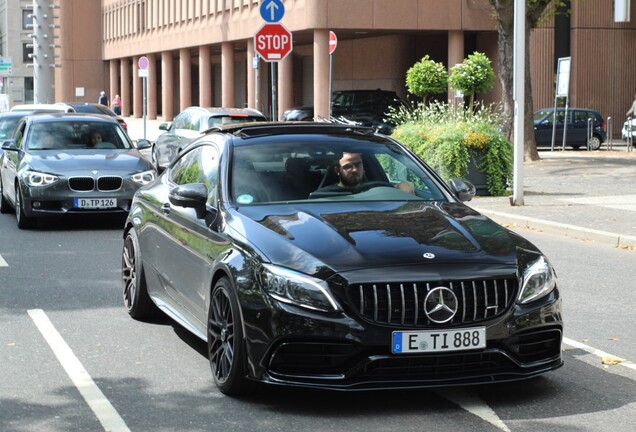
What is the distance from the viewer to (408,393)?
6.78 meters

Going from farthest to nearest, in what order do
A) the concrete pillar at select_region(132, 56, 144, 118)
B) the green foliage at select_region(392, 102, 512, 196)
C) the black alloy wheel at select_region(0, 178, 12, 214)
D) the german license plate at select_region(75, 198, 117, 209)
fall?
1. the concrete pillar at select_region(132, 56, 144, 118)
2. the green foliage at select_region(392, 102, 512, 196)
3. the black alloy wheel at select_region(0, 178, 12, 214)
4. the german license plate at select_region(75, 198, 117, 209)

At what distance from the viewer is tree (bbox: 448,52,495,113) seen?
94.9 feet

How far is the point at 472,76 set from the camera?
94.9ft

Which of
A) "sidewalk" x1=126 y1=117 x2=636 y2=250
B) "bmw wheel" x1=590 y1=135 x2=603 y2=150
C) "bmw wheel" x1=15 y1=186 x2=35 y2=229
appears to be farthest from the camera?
"bmw wheel" x1=590 y1=135 x2=603 y2=150

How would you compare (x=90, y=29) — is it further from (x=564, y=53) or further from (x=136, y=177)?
(x=136, y=177)

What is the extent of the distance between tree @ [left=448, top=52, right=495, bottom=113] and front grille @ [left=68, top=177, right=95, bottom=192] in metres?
14.8

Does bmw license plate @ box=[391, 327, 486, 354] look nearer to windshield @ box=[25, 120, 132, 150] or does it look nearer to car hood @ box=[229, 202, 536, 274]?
car hood @ box=[229, 202, 536, 274]

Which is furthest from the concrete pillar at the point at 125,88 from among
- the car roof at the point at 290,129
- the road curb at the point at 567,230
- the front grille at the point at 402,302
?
the front grille at the point at 402,302

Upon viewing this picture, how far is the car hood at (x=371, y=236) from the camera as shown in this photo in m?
6.30

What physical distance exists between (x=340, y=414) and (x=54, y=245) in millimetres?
8618

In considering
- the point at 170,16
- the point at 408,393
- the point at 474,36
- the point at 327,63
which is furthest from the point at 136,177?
the point at 170,16

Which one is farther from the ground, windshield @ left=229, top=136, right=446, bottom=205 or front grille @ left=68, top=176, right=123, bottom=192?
windshield @ left=229, top=136, right=446, bottom=205

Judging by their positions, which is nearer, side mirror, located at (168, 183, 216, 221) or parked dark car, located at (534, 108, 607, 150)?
side mirror, located at (168, 183, 216, 221)

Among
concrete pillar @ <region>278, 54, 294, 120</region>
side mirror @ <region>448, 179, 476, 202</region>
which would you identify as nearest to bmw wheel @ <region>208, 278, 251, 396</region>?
side mirror @ <region>448, 179, 476, 202</region>
